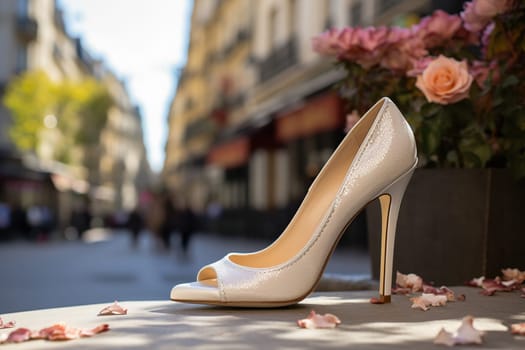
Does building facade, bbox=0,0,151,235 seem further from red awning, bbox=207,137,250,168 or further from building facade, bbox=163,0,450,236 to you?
red awning, bbox=207,137,250,168

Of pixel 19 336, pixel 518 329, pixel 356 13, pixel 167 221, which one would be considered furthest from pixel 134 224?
pixel 518 329

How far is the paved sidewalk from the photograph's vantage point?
2.27 meters

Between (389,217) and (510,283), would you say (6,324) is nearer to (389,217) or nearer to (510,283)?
(389,217)

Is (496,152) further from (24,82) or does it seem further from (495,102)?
(24,82)

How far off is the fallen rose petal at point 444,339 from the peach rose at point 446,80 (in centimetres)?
174

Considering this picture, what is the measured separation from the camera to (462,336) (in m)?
2.22

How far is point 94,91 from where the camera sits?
48469mm

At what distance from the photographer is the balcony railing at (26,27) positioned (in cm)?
4280

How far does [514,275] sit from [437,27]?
50.6 inches

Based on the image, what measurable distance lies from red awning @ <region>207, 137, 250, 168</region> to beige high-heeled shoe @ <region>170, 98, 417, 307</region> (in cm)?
1651

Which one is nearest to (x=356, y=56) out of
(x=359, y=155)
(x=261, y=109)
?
(x=359, y=155)

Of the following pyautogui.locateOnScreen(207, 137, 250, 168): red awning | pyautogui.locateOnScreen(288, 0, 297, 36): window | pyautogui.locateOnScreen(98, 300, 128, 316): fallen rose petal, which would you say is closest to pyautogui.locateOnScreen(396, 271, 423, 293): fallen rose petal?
pyautogui.locateOnScreen(98, 300, 128, 316): fallen rose petal

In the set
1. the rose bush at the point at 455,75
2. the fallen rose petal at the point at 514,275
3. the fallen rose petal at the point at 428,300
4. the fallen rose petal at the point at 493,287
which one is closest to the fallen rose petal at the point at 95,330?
the fallen rose petal at the point at 428,300

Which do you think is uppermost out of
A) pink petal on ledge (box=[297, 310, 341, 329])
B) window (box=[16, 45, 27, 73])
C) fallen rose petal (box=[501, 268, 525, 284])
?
window (box=[16, 45, 27, 73])
